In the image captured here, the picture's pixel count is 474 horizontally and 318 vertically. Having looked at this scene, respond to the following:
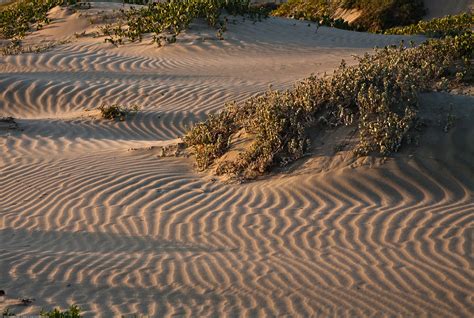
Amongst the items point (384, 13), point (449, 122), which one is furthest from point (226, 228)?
point (384, 13)

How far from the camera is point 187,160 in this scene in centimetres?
1003

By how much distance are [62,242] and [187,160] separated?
3.18 meters

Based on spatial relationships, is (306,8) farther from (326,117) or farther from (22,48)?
(326,117)

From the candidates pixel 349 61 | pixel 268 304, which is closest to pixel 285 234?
pixel 268 304

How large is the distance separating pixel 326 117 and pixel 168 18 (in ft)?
39.8

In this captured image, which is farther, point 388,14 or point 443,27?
point 388,14

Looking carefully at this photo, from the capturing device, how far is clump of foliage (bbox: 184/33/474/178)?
8.46 m

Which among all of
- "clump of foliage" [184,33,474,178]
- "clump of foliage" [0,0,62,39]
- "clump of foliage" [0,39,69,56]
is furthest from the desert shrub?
"clump of foliage" [184,33,474,178]

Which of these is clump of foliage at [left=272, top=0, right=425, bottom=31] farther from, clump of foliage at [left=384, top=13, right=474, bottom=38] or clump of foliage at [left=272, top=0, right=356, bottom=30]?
clump of foliage at [left=384, top=13, right=474, bottom=38]

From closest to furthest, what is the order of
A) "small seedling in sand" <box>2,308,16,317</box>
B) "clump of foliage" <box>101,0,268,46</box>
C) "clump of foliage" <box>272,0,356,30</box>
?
"small seedling in sand" <box>2,308,16,317</box> → "clump of foliage" <box>101,0,268,46</box> → "clump of foliage" <box>272,0,356,30</box>

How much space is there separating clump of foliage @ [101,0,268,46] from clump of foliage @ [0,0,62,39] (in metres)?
3.07

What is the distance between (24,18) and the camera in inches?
907

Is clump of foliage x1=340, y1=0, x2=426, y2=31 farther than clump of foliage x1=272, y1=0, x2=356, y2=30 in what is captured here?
No

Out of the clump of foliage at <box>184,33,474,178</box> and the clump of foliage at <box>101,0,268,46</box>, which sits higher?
the clump of foliage at <box>101,0,268,46</box>
